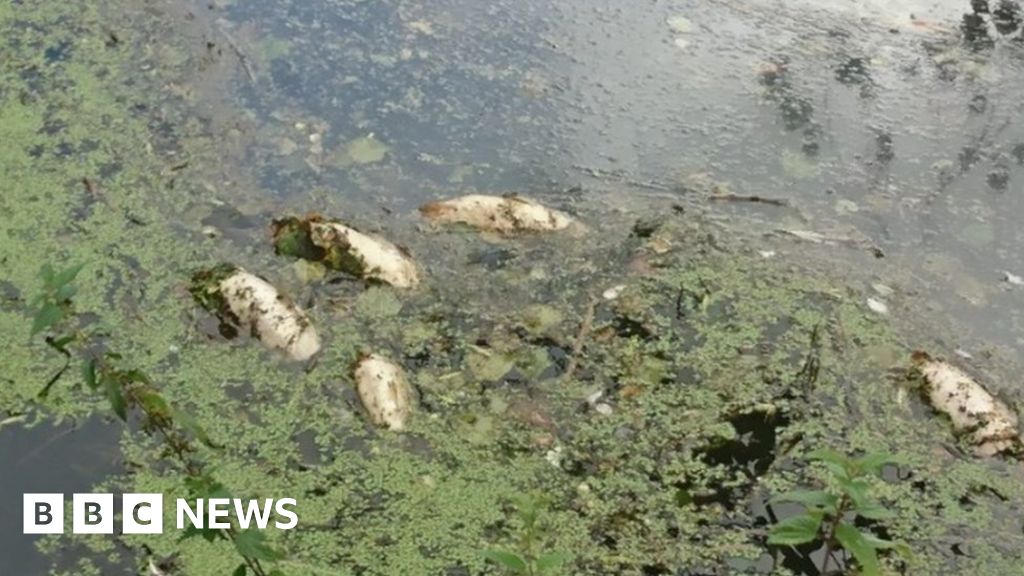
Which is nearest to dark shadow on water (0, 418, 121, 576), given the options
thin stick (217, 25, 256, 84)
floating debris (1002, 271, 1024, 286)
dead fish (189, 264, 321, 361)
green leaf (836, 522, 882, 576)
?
dead fish (189, 264, 321, 361)

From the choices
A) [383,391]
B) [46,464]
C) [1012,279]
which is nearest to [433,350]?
[383,391]

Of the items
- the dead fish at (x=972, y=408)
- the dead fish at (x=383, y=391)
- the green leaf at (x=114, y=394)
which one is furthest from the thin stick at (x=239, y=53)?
the dead fish at (x=972, y=408)

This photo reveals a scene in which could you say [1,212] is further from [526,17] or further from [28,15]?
[526,17]

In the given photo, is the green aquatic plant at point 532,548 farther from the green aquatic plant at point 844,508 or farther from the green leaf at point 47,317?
the green leaf at point 47,317

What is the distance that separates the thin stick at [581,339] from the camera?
264cm

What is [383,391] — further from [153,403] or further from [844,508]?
[844,508]

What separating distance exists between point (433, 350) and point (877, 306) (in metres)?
1.11

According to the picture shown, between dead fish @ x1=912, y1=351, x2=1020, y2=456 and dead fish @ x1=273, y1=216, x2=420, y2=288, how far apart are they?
1229 millimetres

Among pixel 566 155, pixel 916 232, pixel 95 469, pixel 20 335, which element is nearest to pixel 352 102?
pixel 566 155

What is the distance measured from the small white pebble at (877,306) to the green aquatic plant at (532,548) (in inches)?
41.1

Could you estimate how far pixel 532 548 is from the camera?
2.26m

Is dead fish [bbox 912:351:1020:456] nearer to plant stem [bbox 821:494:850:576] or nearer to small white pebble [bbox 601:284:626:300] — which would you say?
plant stem [bbox 821:494:850:576]

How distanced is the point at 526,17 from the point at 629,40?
1.12ft

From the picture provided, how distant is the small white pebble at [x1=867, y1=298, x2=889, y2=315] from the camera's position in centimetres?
286
